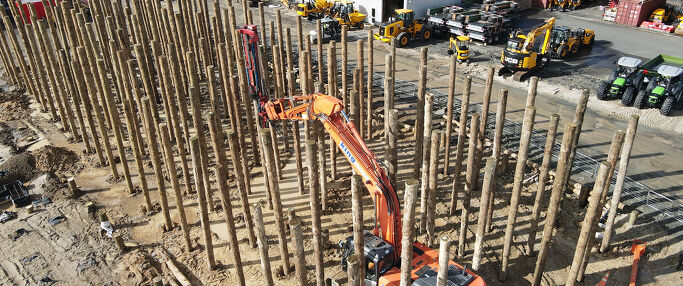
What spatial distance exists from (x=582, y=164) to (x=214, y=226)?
14.5 meters

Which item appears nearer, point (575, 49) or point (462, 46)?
point (462, 46)

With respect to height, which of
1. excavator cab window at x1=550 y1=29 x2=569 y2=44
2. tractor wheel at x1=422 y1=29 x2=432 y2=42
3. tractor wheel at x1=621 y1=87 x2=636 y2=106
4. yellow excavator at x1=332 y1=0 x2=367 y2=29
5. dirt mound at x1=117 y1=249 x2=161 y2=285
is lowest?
dirt mound at x1=117 y1=249 x2=161 y2=285

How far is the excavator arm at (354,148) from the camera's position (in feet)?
39.3

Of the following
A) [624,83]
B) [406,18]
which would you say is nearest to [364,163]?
[624,83]

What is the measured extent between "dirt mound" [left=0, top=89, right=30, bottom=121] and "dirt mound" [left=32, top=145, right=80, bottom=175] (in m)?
5.13

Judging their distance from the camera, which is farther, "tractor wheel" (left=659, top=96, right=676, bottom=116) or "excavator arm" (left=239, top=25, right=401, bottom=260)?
"tractor wheel" (left=659, top=96, right=676, bottom=116)

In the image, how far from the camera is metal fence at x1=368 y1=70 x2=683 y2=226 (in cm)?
1569

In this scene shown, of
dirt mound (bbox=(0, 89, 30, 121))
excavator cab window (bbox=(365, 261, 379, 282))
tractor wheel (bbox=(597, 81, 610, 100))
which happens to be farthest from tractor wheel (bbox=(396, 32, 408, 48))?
excavator cab window (bbox=(365, 261, 379, 282))

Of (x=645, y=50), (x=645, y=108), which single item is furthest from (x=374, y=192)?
(x=645, y=50)

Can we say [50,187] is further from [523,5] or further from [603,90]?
[523,5]

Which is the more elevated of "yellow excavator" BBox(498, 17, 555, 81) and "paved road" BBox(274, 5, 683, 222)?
"yellow excavator" BBox(498, 17, 555, 81)

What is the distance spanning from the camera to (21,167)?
60.7 feet

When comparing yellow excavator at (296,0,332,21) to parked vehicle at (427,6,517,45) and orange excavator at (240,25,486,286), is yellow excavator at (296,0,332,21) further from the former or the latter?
orange excavator at (240,25,486,286)

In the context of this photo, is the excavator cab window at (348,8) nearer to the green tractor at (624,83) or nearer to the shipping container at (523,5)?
the shipping container at (523,5)
